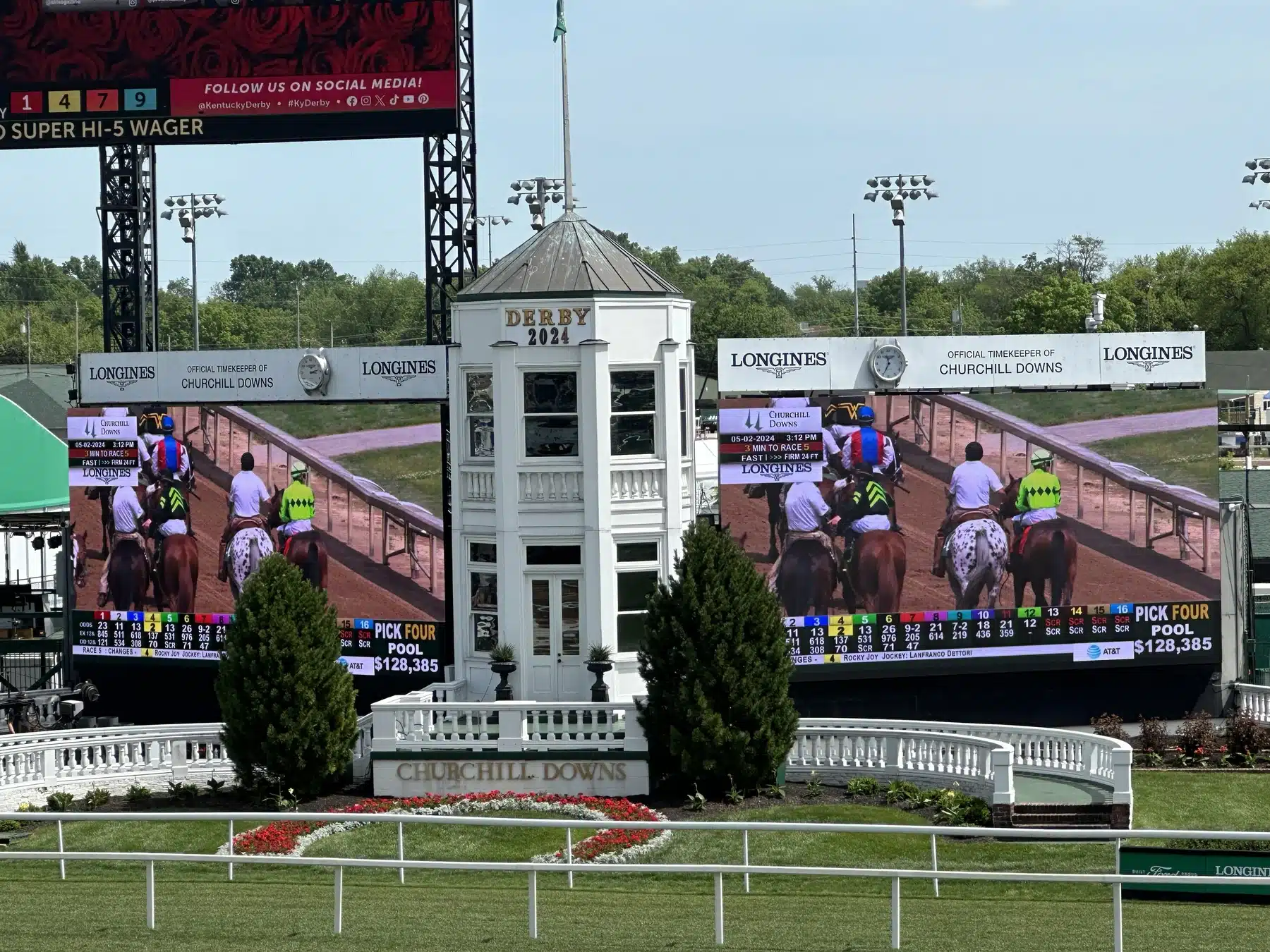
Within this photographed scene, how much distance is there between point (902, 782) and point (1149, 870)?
34.4 feet

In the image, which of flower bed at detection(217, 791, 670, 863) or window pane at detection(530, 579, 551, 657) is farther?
window pane at detection(530, 579, 551, 657)

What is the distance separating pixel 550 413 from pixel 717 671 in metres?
5.83

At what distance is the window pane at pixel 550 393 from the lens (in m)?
32.2

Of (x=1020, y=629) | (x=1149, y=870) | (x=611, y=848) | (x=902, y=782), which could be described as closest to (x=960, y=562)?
(x=1020, y=629)

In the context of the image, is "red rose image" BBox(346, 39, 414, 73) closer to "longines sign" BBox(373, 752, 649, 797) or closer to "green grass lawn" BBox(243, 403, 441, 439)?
"green grass lawn" BBox(243, 403, 441, 439)

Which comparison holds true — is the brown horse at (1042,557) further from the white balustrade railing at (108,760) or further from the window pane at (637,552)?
the white balustrade railing at (108,760)

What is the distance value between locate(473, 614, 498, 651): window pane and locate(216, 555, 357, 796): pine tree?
11.8 ft

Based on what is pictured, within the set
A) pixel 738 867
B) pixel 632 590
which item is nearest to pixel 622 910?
pixel 738 867

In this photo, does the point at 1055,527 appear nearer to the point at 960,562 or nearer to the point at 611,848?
the point at 960,562

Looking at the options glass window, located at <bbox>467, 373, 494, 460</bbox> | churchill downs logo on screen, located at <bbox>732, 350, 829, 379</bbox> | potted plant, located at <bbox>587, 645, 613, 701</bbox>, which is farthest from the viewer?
churchill downs logo on screen, located at <bbox>732, 350, 829, 379</bbox>

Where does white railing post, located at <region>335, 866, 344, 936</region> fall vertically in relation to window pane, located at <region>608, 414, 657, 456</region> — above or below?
below

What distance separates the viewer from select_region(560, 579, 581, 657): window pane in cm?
3209

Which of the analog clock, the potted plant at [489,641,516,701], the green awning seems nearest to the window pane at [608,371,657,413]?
the potted plant at [489,641,516,701]

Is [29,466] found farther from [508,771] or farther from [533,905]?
[533,905]
